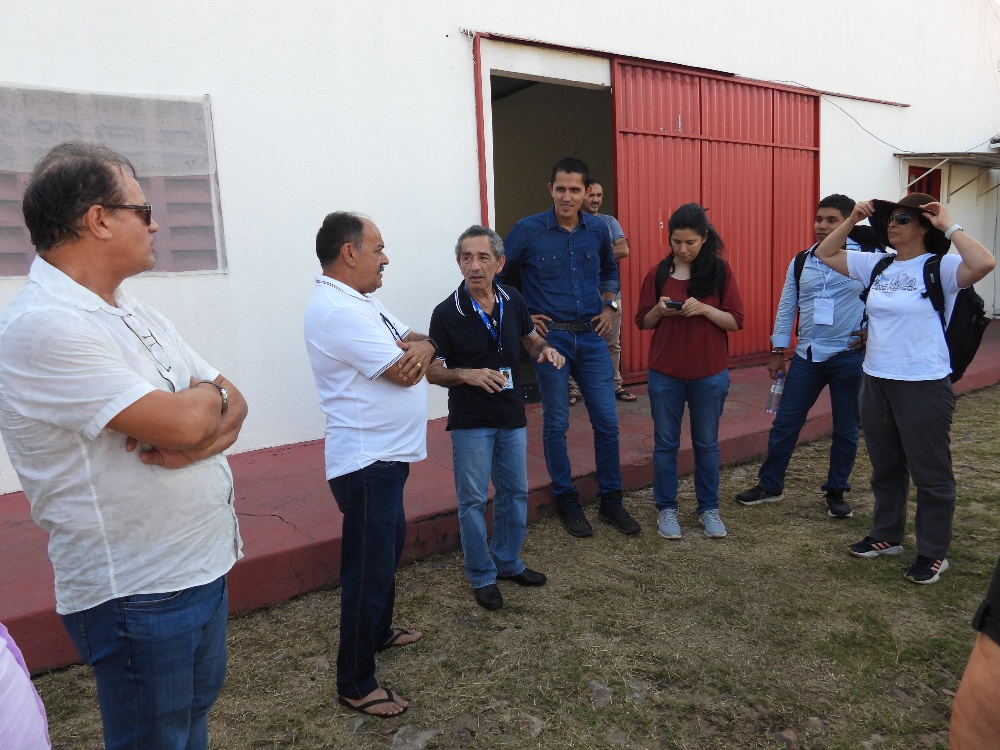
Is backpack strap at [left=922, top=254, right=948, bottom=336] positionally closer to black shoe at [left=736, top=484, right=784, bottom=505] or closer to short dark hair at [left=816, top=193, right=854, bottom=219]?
short dark hair at [left=816, top=193, right=854, bottom=219]

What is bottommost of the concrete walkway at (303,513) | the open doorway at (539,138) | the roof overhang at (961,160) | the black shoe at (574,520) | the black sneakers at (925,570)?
the black sneakers at (925,570)

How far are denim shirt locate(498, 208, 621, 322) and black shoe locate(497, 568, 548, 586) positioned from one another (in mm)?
1395

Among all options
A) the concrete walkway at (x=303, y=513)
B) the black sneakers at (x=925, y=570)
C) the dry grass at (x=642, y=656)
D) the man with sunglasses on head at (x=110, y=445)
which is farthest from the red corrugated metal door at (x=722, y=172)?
the man with sunglasses on head at (x=110, y=445)

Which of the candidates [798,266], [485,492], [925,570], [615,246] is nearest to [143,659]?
[485,492]

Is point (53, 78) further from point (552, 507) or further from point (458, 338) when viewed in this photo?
point (552, 507)

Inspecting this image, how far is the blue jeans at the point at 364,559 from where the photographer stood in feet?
7.61

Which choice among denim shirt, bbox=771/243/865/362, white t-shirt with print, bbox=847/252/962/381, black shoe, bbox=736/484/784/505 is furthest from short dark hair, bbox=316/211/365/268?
black shoe, bbox=736/484/784/505

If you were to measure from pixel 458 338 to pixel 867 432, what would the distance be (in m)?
2.11

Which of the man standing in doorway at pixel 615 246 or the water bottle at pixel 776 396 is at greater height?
the man standing in doorway at pixel 615 246

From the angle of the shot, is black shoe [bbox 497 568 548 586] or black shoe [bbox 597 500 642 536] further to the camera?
black shoe [bbox 597 500 642 536]

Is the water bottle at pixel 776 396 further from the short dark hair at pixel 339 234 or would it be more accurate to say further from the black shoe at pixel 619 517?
the short dark hair at pixel 339 234

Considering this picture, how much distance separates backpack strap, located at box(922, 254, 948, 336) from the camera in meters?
3.15

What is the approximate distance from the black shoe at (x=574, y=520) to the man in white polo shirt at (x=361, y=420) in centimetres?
167

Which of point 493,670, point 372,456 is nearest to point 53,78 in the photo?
point 372,456
